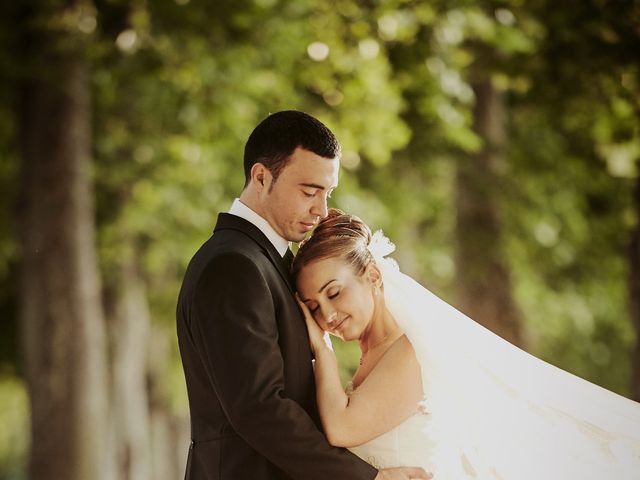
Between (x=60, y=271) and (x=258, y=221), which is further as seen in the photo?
(x=60, y=271)

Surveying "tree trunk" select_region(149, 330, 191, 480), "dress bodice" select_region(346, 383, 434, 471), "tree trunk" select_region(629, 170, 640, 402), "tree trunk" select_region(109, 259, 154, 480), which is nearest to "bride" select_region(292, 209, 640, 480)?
"dress bodice" select_region(346, 383, 434, 471)

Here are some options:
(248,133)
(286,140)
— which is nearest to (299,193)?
(286,140)

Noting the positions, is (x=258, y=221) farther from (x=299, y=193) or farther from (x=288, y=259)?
(x=288, y=259)

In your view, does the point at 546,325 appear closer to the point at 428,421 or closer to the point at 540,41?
the point at 540,41

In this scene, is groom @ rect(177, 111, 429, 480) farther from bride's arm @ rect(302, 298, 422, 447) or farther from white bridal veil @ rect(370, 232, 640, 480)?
white bridal veil @ rect(370, 232, 640, 480)

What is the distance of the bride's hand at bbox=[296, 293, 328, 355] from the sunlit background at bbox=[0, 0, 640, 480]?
555 cm

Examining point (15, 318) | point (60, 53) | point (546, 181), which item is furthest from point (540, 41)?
point (15, 318)

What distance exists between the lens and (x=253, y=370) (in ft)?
10.2

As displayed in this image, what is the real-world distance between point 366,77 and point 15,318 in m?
9.18

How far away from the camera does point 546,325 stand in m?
16.4

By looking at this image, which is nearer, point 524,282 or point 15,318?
point 524,282

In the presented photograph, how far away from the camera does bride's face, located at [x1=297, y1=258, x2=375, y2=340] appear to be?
354cm

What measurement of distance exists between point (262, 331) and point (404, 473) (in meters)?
0.79

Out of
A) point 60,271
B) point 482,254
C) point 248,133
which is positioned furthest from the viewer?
point 482,254
